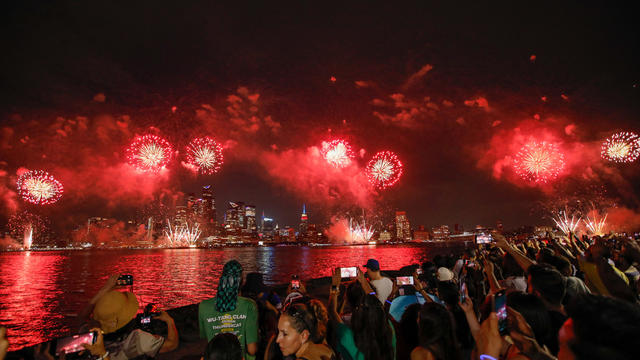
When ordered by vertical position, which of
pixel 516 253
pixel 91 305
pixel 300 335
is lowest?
pixel 300 335

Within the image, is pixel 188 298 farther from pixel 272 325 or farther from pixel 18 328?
pixel 272 325

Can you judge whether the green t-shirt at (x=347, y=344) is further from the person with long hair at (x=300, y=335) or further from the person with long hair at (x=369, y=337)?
the person with long hair at (x=300, y=335)

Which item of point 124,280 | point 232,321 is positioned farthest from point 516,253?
point 124,280

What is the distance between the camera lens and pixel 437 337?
9.57ft

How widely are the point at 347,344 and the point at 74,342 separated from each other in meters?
2.62

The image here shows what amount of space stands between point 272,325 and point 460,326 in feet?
10.1

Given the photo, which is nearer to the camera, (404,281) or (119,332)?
(119,332)

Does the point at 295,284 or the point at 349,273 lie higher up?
the point at 349,273

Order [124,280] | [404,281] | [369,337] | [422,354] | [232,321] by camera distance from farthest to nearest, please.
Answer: [404,281] → [124,280] → [232,321] → [369,337] → [422,354]

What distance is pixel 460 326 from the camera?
4918 mm

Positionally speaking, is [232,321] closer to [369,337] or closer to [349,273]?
[369,337]

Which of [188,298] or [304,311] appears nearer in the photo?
[304,311]

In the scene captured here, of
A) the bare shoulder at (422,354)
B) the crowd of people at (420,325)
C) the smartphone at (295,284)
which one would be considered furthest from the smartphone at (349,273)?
the bare shoulder at (422,354)

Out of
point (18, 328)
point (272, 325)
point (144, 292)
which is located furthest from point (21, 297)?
point (272, 325)
